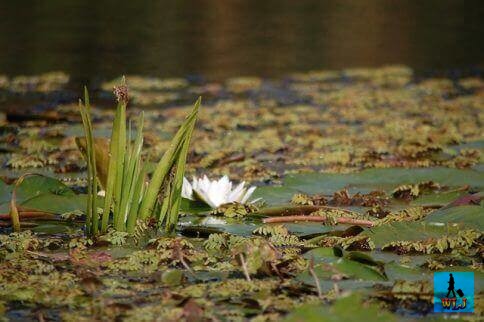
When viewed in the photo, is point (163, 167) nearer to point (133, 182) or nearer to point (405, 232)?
point (133, 182)

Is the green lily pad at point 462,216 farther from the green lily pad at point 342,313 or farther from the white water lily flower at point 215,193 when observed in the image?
the green lily pad at point 342,313

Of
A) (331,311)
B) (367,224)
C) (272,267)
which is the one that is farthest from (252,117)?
(331,311)

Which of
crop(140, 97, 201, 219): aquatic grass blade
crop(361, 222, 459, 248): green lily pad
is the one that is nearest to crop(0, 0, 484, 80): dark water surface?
crop(140, 97, 201, 219): aquatic grass blade

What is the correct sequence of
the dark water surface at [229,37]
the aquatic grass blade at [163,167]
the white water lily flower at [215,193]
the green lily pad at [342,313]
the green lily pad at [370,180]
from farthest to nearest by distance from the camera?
the dark water surface at [229,37]
the green lily pad at [370,180]
the white water lily flower at [215,193]
the aquatic grass blade at [163,167]
the green lily pad at [342,313]

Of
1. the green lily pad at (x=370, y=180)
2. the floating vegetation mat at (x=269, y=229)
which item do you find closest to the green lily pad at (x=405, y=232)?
the floating vegetation mat at (x=269, y=229)

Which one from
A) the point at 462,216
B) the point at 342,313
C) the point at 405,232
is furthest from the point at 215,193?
the point at 342,313

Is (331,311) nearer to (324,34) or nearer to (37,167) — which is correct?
(37,167)
